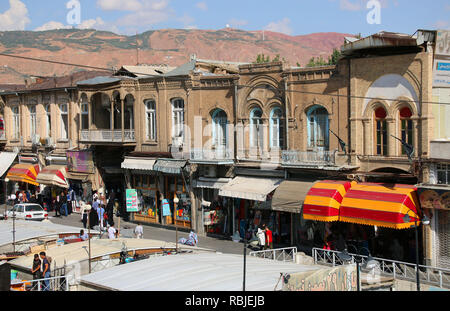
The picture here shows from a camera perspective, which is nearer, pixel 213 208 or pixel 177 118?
pixel 213 208

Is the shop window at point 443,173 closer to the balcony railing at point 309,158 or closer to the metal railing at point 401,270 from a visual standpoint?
the metal railing at point 401,270

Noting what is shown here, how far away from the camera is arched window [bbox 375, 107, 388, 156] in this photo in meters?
26.0

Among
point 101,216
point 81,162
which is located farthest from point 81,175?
point 101,216

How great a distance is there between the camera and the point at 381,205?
23672 millimetres

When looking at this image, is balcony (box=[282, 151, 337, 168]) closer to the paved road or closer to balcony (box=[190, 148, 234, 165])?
balcony (box=[190, 148, 234, 165])

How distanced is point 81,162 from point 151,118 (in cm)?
727

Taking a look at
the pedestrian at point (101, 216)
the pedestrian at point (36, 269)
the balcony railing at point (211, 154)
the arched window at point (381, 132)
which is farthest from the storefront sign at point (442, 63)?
the pedestrian at point (101, 216)

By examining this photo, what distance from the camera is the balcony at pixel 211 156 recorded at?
104ft

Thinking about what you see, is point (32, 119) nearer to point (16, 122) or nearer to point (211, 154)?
point (16, 122)

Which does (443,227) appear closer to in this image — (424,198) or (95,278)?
(424,198)
